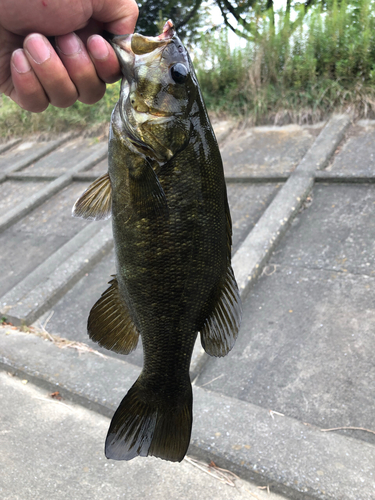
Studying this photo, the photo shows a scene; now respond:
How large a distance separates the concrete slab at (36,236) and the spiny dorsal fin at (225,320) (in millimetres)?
3653

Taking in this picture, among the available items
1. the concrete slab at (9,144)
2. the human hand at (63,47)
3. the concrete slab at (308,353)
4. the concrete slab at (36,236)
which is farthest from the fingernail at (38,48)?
the concrete slab at (9,144)

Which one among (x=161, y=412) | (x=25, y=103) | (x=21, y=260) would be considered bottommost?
(x=21, y=260)

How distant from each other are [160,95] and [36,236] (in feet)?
15.3

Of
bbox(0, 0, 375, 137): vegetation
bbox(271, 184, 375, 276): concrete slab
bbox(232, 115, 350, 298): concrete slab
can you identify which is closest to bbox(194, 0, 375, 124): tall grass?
bbox(0, 0, 375, 137): vegetation

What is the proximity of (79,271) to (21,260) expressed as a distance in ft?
3.58

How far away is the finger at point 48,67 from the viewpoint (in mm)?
1469

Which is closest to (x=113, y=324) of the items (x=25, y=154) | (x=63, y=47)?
(x=63, y=47)

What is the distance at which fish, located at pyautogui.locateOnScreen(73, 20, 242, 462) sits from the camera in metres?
1.25

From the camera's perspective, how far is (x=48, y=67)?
1496 millimetres

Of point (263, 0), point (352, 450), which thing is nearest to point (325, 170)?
point (352, 450)

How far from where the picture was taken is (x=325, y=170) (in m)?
5.07

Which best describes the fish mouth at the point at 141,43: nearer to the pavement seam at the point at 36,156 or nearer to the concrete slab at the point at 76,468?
the concrete slab at the point at 76,468

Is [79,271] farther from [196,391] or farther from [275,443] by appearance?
[275,443]

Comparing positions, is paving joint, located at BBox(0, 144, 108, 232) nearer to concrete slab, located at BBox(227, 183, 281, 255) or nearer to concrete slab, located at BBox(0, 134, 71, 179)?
concrete slab, located at BBox(0, 134, 71, 179)
